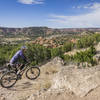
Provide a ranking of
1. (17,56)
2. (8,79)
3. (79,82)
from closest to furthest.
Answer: (79,82) → (17,56) → (8,79)

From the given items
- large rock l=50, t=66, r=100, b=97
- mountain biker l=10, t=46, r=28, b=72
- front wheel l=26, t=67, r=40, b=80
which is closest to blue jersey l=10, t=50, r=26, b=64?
mountain biker l=10, t=46, r=28, b=72

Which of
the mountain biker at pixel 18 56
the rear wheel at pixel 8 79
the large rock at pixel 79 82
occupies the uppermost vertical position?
the mountain biker at pixel 18 56

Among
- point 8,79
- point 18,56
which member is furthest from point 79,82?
point 8,79

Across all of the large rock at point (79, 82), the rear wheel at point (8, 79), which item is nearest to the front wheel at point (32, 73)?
the rear wheel at point (8, 79)

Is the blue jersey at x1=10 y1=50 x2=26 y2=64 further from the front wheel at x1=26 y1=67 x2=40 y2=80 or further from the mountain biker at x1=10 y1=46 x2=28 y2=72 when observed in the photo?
the front wheel at x1=26 y1=67 x2=40 y2=80

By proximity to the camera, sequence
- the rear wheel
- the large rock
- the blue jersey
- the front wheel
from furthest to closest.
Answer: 1. the front wheel
2. the rear wheel
3. the blue jersey
4. the large rock

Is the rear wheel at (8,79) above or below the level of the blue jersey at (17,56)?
below

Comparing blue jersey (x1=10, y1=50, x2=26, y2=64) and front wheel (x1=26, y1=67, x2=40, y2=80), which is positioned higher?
blue jersey (x1=10, y1=50, x2=26, y2=64)

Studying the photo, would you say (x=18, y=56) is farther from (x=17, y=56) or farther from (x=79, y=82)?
(x=79, y=82)

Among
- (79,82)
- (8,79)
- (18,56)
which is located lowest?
(8,79)

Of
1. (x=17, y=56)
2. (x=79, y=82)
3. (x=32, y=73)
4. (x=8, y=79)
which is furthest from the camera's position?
(x=32, y=73)

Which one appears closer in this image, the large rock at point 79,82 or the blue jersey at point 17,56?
the large rock at point 79,82

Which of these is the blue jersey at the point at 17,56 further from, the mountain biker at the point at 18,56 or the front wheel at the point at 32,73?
the front wheel at the point at 32,73

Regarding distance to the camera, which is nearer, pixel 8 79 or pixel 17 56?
pixel 17 56
